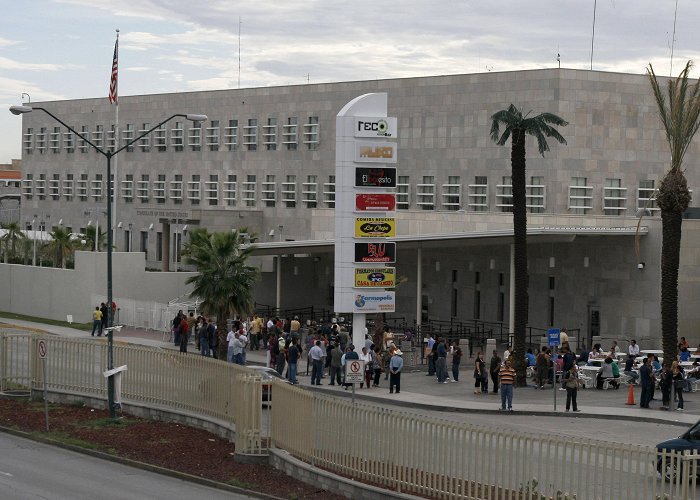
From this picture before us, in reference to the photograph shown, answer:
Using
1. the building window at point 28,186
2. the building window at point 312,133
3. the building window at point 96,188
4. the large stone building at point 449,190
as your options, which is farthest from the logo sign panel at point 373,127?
the building window at point 28,186

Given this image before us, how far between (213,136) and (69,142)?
19.4m

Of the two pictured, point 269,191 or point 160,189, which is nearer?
point 269,191

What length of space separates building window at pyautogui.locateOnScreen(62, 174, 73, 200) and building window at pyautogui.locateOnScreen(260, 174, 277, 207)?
23.5m

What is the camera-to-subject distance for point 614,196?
192 feet

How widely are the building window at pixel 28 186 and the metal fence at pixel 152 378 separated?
64861 mm

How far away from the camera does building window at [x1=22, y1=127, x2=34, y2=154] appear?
95.3m

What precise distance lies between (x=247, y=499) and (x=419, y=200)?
43.7 metres

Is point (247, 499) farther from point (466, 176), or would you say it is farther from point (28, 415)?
point (466, 176)

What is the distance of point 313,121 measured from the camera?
70.4 metres

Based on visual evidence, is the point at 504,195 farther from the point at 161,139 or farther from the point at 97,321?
the point at 161,139

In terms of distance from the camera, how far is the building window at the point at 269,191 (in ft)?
240

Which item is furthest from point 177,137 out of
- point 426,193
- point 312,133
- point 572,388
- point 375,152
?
point 572,388

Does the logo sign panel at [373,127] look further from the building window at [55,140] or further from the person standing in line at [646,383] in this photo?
the building window at [55,140]

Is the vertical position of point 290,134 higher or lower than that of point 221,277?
higher
